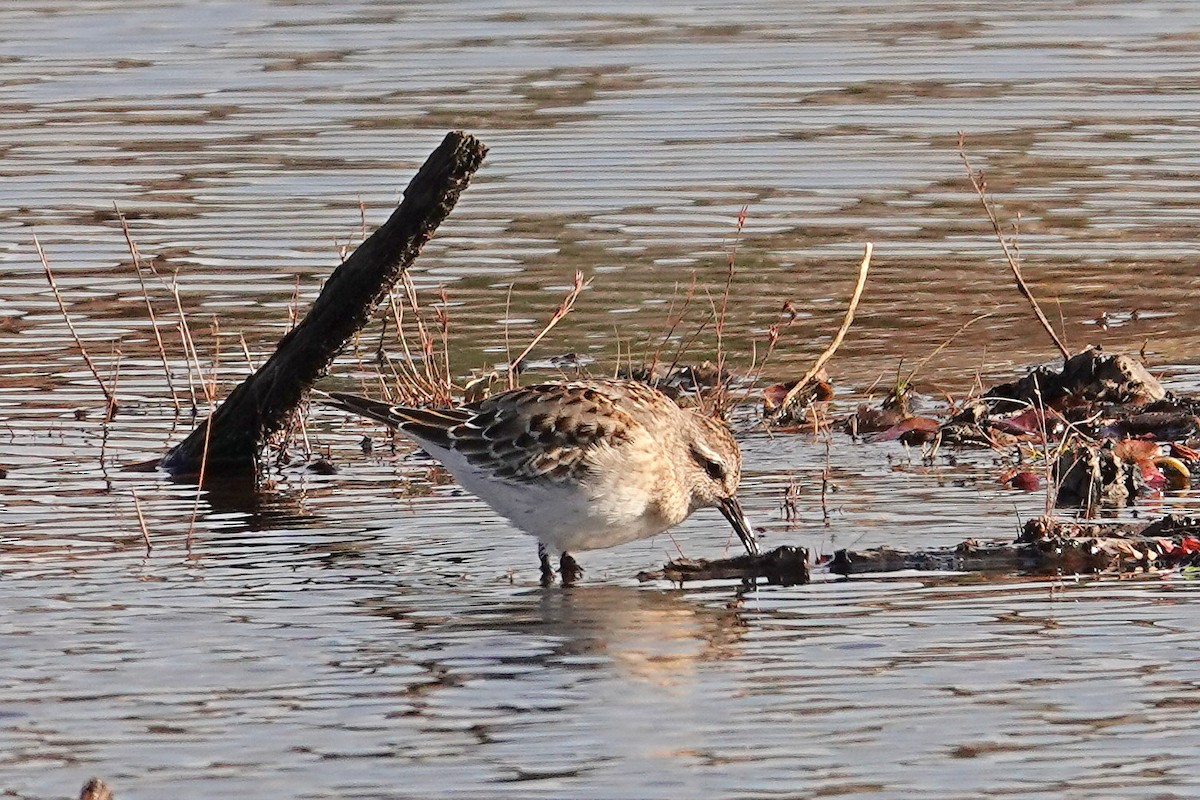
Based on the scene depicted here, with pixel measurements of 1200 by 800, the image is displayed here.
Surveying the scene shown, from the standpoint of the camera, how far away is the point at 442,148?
11.6 meters

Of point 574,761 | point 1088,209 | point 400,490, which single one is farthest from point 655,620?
point 1088,209

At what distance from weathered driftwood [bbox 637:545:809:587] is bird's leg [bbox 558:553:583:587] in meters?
0.26

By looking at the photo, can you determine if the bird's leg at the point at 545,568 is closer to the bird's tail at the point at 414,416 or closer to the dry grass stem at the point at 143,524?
Answer: the bird's tail at the point at 414,416

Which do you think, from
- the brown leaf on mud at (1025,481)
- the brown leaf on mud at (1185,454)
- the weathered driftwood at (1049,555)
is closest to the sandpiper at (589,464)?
the weathered driftwood at (1049,555)

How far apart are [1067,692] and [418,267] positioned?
376 inches

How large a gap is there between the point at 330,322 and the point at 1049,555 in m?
3.71

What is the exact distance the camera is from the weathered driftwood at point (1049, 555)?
403 inches

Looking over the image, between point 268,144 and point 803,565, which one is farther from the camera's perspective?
point 268,144

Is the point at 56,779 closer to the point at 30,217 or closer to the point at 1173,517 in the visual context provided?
the point at 1173,517

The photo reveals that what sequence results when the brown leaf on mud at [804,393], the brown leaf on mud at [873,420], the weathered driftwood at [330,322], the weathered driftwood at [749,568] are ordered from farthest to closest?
the brown leaf on mud at [804,393], the brown leaf on mud at [873,420], the weathered driftwood at [330,322], the weathered driftwood at [749,568]

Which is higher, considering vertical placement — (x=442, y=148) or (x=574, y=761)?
(x=442, y=148)

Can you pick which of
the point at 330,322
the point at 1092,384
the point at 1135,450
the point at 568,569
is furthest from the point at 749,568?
the point at 1092,384

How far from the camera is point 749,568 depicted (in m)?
10.3

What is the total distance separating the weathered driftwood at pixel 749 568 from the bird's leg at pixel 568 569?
26cm
